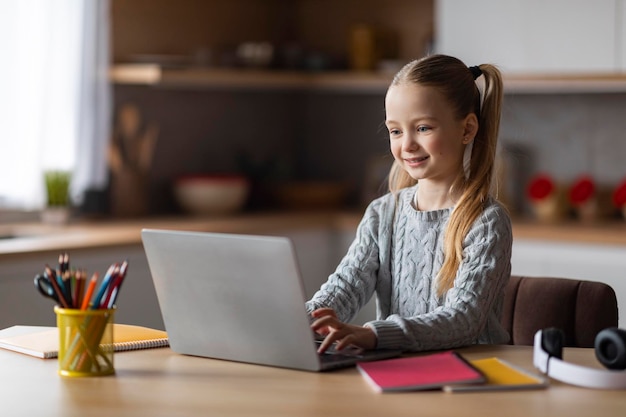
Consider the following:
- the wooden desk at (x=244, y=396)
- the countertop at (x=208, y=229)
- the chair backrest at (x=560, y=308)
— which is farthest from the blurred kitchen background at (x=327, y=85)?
the wooden desk at (x=244, y=396)

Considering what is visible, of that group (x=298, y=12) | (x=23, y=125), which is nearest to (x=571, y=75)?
(x=298, y=12)

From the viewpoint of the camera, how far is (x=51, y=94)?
156 inches

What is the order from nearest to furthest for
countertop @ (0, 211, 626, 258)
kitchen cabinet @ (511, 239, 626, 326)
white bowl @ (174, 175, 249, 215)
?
1. countertop @ (0, 211, 626, 258)
2. kitchen cabinet @ (511, 239, 626, 326)
3. white bowl @ (174, 175, 249, 215)

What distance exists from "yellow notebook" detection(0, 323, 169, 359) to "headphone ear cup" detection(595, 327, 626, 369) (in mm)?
735

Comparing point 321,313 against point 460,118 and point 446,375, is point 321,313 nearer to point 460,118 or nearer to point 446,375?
point 446,375

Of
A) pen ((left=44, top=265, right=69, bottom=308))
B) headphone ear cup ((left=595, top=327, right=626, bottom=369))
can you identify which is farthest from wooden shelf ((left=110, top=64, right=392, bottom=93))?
headphone ear cup ((left=595, top=327, right=626, bottom=369))

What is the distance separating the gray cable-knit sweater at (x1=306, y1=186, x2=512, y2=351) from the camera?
1783mm

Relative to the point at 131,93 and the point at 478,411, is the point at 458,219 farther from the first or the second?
the point at 131,93

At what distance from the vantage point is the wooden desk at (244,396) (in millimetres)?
1433

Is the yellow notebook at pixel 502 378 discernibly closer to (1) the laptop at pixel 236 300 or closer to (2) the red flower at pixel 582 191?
(1) the laptop at pixel 236 300

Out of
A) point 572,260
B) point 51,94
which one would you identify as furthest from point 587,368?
point 51,94

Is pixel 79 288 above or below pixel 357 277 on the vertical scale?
above

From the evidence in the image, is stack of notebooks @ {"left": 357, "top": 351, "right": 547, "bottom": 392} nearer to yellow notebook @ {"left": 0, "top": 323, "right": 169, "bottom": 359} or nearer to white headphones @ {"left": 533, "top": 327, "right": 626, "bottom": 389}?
white headphones @ {"left": 533, "top": 327, "right": 626, "bottom": 389}

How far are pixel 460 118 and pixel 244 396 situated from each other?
0.74m
